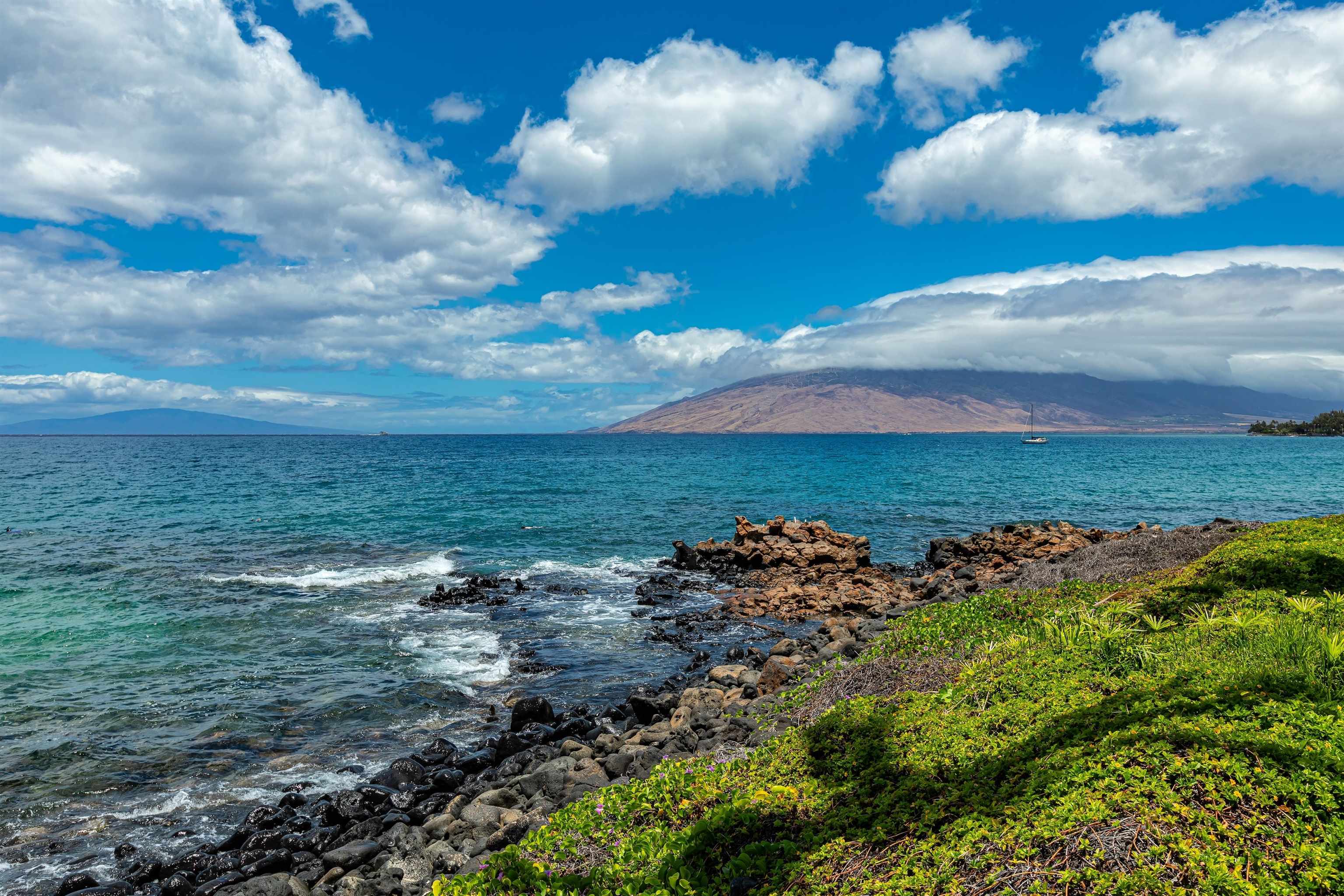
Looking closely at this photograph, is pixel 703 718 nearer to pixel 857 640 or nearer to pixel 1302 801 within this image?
pixel 857 640

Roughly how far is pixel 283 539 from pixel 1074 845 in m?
41.8

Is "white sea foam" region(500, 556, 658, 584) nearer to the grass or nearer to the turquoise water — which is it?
the turquoise water

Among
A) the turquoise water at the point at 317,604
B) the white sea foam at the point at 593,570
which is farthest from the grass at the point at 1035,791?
the white sea foam at the point at 593,570

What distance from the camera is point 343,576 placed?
30.0m

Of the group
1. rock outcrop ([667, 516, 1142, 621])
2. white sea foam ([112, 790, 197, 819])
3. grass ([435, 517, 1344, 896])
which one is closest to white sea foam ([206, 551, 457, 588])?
rock outcrop ([667, 516, 1142, 621])

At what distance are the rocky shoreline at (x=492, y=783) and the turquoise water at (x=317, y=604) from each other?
3.49ft

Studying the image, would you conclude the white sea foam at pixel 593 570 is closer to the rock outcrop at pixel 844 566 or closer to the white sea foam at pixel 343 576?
the rock outcrop at pixel 844 566

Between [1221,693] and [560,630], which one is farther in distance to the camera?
[560,630]

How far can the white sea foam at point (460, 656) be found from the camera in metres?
18.1

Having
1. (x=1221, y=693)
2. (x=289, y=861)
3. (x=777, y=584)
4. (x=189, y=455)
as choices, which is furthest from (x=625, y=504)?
(x=189, y=455)

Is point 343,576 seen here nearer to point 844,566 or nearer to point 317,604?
point 317,604

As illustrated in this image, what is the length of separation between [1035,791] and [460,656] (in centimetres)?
1658

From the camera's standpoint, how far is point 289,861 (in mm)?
9805

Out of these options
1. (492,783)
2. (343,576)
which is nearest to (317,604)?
(343,576)
